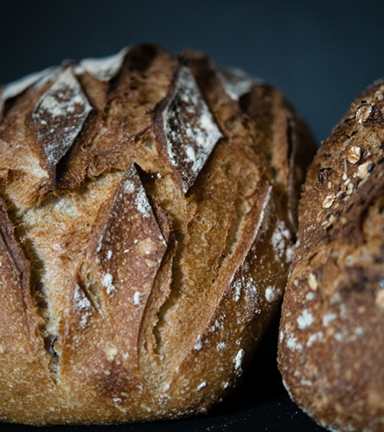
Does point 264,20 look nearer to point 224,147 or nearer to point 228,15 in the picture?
point 228,15

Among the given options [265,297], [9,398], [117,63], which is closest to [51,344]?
[9,398]

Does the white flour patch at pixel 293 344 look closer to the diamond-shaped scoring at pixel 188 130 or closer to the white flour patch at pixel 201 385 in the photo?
the white flour patch at pixel 201 385

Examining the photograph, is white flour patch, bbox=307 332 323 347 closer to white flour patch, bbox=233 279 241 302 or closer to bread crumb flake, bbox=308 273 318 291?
bread crumb flake, bbox=308 273 318 291

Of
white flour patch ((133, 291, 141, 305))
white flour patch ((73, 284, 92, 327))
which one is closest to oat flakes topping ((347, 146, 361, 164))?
white flour patch ((133, 291, 141, 305))

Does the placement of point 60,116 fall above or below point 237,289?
above

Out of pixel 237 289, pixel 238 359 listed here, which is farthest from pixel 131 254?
pixel 238 359

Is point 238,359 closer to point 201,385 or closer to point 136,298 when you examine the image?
point 201,385

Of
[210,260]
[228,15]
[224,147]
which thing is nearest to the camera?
[210,260]

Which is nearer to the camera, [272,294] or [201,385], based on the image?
[201,385]
